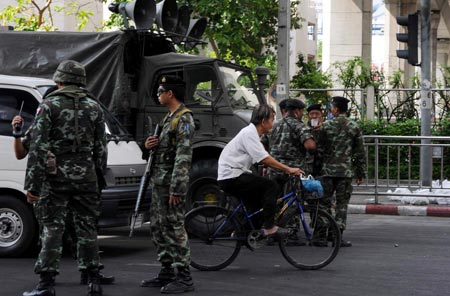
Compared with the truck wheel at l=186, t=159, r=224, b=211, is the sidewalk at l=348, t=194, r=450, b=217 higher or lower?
lower

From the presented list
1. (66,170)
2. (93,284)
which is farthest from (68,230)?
Answer: (66,170)

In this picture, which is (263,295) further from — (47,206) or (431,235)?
(431,235)

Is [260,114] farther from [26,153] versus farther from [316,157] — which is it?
[26,153]

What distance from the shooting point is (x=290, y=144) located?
1018 centimetres

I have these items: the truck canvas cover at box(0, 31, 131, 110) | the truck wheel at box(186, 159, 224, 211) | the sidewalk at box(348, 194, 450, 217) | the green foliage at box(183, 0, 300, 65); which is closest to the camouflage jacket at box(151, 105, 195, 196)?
the truck wheel at box(186, 159, 224, 211)

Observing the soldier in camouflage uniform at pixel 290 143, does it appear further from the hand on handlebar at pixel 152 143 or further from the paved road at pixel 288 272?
the hand on handlebar at pixel 152 143

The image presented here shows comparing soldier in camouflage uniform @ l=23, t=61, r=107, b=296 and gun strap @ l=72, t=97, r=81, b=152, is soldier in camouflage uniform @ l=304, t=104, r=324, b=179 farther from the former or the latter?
gun strap @ l=72, t=97, r=81, b=152

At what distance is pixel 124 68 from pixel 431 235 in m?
4.77

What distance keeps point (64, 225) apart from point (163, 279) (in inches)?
44.3

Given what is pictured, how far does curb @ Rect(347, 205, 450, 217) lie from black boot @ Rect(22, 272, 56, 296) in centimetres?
842

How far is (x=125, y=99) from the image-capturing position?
11.8m

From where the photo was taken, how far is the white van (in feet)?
30.2

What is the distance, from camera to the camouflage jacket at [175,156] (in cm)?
734

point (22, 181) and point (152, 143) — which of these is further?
point (22, 181)
